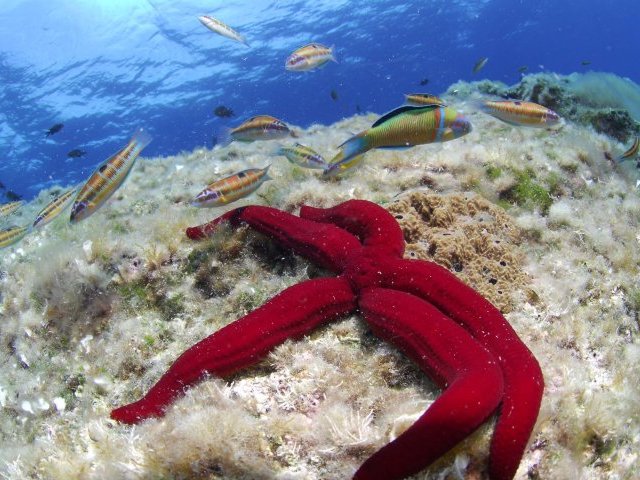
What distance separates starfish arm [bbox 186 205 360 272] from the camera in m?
3.94

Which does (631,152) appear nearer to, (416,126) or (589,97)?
(416,126)

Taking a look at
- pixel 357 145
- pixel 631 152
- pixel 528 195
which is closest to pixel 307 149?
pixel 357 145

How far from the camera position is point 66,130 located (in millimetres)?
45344

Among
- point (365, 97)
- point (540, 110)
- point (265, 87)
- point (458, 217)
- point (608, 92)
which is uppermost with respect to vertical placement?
point (540, 110)

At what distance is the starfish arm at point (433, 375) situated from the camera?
2389 mm

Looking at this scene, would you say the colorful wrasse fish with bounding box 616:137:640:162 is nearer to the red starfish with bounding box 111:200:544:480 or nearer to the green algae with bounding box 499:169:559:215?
the green algae with bounding box 499:169:559:215

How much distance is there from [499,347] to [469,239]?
1.65 meters

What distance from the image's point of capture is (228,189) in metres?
4.73

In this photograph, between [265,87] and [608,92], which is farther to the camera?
[265,87]

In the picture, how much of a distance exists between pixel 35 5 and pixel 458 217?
4043 centimetres

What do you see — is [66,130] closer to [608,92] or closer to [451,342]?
[608,92]

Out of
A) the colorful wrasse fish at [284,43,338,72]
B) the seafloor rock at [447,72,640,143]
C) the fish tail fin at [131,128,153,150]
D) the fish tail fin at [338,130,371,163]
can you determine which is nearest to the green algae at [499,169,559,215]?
the fish tail fin at [338,130,371,163]

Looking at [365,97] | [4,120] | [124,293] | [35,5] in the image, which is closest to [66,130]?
[4,120]

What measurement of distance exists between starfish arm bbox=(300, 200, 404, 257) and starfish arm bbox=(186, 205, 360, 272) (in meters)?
0.14
